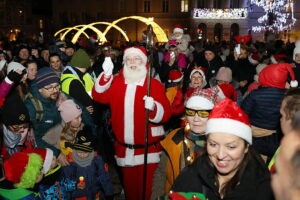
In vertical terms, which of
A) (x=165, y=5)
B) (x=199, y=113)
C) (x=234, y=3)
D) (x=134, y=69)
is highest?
(x=234, y=3)

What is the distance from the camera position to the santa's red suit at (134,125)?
4.44 metres

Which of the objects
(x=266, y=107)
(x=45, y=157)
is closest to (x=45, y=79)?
(x=45, y=157)

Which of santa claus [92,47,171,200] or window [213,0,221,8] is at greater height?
window [213,0,221,8]

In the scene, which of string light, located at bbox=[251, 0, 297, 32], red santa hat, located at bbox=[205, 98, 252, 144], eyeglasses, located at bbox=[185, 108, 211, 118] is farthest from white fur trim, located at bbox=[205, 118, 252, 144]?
string light, located at bbox=[251, 0, 297, 32]

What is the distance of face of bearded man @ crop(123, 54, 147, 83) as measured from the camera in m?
4.59

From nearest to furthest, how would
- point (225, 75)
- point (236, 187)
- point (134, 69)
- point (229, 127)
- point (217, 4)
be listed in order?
1. point (236, 187)
2. point (229, 127)
3. point (134, 69)
4. point (225, 75)
5. point (217, 4)

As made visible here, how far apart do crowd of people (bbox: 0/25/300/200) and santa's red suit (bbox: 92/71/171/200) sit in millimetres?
13

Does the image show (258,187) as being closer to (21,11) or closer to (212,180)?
(212,180)

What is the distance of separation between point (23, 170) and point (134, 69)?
206 centimetres

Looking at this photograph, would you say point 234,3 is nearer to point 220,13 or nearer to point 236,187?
point 220,13

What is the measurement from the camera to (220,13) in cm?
4825

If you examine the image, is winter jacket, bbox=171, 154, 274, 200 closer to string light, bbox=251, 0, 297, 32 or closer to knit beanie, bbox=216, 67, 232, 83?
knit beanie, bbox=216, 67, 232, 83

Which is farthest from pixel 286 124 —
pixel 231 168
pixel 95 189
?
pixel 95 189

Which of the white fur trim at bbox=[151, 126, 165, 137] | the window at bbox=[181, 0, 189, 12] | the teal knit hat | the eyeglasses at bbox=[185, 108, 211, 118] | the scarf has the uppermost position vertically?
the window at bbox=[181, 0, 189, 12]
